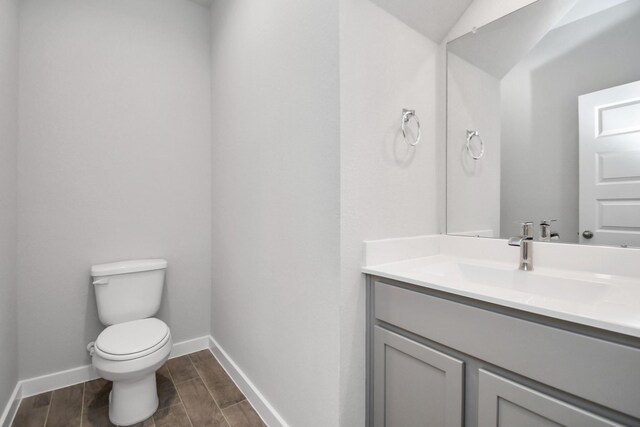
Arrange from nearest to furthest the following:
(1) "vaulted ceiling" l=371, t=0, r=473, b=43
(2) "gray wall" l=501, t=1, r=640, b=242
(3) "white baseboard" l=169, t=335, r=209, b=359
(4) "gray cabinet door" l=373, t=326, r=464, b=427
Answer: (4) "gray cabinet door" l=373, t=326, r=464, b=427 < (2) "gray wall" l=501, t=1, r=640, b=242 < (1) "vaulted ceiling" l=371, t=0, r=473, b=43 < (3) "white baseboard" l=169, t=335, r=209, b=359

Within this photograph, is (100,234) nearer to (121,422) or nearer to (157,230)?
(157,230)

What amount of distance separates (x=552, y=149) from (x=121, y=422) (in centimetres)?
236

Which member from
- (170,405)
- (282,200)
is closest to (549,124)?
(282,200)

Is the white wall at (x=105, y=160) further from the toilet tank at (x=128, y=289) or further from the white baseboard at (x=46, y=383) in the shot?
the toilet tank at (x=128, y=289)

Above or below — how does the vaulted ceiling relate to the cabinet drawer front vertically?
above

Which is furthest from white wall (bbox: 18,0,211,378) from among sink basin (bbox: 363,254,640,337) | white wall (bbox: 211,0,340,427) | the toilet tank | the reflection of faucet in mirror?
the reflection of faucet in mirror

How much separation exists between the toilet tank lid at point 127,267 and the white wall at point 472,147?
1.80 meters

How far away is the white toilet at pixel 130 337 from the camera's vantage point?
1482mm

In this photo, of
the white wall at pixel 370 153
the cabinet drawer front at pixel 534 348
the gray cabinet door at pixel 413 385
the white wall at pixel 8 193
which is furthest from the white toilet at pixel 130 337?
the cabinet drawer front at pixel 534 348

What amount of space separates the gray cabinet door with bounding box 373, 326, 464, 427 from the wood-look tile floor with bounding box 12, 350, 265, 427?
796mm

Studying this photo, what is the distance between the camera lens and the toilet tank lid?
6.02 ft

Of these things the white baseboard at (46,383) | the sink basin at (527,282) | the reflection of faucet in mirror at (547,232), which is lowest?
the white baseboard at (46,383)

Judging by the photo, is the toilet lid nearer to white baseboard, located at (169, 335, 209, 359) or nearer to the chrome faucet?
white baseboard, located at (169, 335, 209, 359)

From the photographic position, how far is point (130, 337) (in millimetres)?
1610
